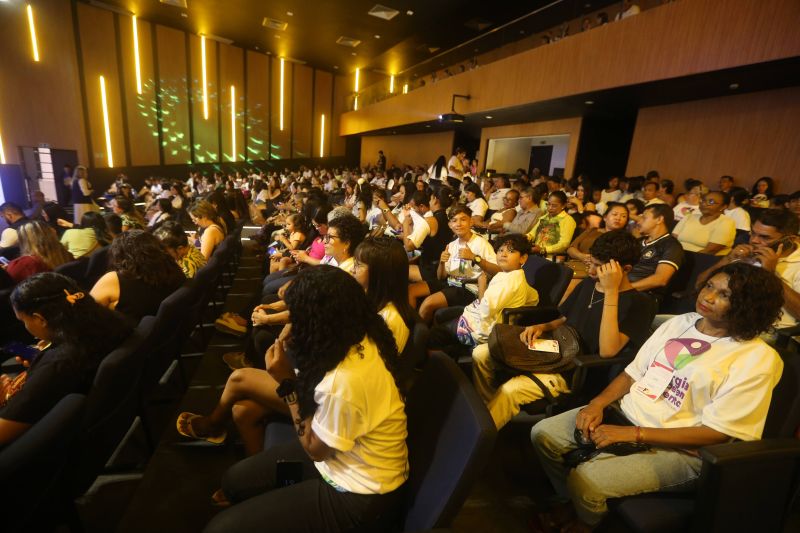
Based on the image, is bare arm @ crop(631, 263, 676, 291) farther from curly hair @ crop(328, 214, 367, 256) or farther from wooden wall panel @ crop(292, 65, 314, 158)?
wooden wall panel @ crop(292, 65, 314, 158)

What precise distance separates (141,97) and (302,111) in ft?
21.3

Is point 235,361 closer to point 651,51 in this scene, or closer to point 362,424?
point 362,424

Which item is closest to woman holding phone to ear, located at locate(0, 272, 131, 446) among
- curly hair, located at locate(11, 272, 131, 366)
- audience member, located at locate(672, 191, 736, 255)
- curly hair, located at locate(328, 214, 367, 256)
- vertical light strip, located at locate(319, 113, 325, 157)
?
curly hair, located at locate(11, 272, 131, 366)

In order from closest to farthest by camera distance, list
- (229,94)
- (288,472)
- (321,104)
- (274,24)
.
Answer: (288,472), (274,24), (229,94), (321,104)

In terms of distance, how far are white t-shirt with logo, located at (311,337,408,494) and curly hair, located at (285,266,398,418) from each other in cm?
3

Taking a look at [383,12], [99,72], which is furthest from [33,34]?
[383,12]

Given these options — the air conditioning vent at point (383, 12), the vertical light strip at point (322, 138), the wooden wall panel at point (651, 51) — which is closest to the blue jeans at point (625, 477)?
the wooden wall panel at point (651, 51)

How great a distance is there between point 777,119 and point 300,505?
23.7ft

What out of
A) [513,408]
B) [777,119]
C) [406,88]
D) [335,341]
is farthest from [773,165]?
[406,88]

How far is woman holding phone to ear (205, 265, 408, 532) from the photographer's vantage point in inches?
44.1

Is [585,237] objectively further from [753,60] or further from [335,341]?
[335,341]

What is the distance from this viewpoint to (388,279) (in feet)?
6.16

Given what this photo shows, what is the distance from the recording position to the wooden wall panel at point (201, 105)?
1310 centimetres

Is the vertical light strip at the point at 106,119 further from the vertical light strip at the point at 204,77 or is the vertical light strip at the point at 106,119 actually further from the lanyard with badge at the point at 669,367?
the lanyard with badge at the point at 669,367
